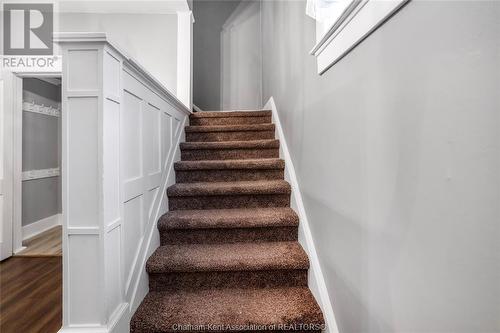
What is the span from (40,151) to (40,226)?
1017 mm

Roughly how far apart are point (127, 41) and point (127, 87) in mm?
2749

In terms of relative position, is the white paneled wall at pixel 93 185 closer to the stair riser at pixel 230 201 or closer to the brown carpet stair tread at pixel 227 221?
the brown carpet stair tread at pixel 227 221

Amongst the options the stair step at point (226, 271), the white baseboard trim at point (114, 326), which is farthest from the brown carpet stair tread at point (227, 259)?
the white baseboard trim at point (114, 326)

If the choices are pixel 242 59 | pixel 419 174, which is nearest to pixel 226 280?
pixel 419 174

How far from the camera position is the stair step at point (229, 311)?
1080 mm

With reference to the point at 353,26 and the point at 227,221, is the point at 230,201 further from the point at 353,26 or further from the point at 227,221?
the point at 353,26

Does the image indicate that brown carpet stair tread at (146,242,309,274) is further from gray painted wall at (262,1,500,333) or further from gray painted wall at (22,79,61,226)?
gray painted wall at (22,79,61,226)

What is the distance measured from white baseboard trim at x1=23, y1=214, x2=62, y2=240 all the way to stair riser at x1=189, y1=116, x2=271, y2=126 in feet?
8.47

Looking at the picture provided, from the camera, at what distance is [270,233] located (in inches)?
61.7

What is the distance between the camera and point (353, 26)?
836mm

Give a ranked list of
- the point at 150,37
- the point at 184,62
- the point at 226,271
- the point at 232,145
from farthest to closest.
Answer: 1. the point at 150,37
2. the point at 184,62
3. the point at 232,145
4. the point at 226,271

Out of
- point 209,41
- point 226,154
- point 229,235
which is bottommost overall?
point 229,235

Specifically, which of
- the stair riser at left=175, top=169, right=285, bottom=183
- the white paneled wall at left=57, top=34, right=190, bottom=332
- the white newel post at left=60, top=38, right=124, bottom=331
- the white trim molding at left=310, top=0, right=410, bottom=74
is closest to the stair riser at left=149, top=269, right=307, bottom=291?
the white paneled wall at left=57, top=34, right=190, bottom=332

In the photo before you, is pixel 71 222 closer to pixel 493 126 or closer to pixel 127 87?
pixel 127 87
